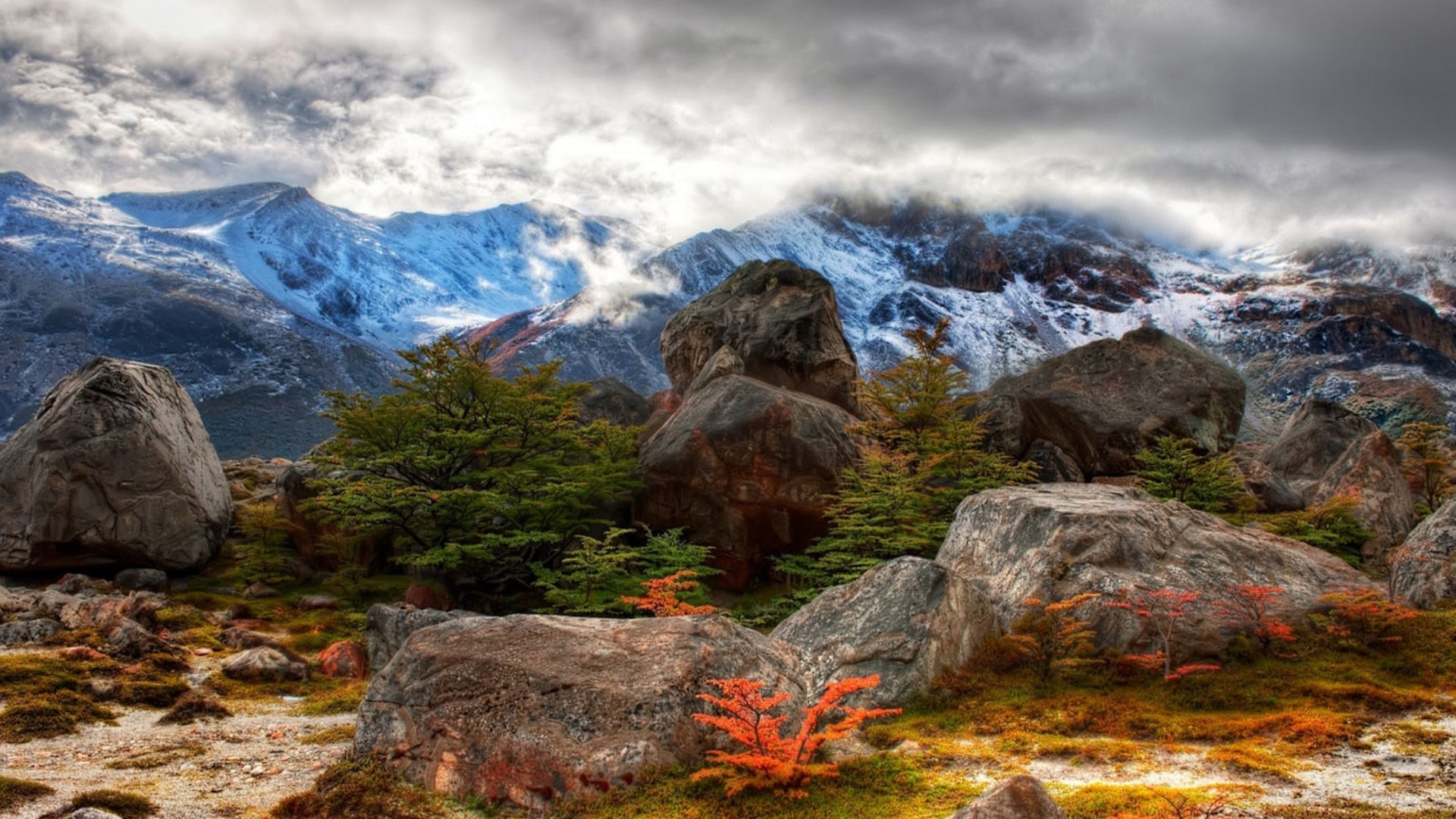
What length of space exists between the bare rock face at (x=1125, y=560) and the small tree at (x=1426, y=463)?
16.0m

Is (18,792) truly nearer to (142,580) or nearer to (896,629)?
(896,629)

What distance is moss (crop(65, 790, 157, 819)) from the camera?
28.8 feet

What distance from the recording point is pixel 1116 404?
30.7m

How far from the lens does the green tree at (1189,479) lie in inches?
928

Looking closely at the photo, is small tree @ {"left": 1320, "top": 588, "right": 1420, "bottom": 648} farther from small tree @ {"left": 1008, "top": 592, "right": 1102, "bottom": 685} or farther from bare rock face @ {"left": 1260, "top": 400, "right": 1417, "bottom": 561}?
bare rock face @ {"left": 1260, "top": 400, "right": 1417, "bottom": 561}

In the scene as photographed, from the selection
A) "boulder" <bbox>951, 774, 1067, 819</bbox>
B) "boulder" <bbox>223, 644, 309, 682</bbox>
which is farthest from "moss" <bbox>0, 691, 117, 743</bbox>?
"boulder" <bbox>951, 774, 1067, 819</bbox>

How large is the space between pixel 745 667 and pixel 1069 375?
2579cm

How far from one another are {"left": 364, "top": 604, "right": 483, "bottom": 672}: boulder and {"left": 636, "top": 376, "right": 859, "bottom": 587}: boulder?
369 inches

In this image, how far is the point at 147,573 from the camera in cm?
2545

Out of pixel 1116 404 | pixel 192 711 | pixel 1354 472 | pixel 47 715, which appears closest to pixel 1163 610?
pixel 1354 472

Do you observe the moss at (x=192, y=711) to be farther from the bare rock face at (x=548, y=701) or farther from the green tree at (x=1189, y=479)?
the green tree at (x=1189, y=479)

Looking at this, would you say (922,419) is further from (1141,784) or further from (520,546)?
(1141,784)

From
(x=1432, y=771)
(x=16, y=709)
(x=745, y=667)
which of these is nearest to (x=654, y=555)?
(x=745, y=667)

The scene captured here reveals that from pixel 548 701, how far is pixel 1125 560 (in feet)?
35.8
